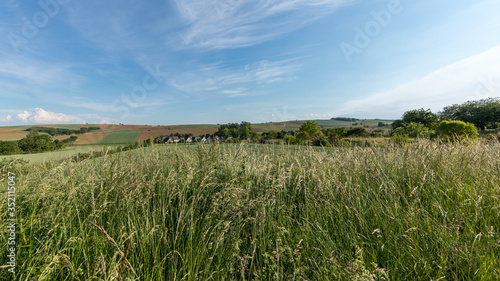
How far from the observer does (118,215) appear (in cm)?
244

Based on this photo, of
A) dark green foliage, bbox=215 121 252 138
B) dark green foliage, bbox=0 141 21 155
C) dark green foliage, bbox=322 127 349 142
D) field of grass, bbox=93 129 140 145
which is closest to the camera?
field of grass, bbox=93 129 140 145

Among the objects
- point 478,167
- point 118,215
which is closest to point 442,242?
point 478,167

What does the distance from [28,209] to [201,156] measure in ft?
8.38

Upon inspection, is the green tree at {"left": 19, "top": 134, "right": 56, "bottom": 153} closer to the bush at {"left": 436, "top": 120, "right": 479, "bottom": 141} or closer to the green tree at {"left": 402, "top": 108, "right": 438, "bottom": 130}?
the bush at {"left": 436, "top": 120, "right": 479, "bottom": 141}

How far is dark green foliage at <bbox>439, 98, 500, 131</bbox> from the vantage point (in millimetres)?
46278

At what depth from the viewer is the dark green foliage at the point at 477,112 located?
46.3m

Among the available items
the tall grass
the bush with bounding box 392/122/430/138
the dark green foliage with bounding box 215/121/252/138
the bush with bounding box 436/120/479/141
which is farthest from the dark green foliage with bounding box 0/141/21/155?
the bush with bounding box 392/122/430/138

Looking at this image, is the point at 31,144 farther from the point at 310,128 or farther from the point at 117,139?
the point at 310,128

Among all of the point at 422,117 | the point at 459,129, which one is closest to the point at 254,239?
the point at 459,129

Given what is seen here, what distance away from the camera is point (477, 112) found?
50.0 meters

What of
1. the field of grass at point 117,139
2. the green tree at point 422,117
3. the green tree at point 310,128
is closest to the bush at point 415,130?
the green tree at point 310,128

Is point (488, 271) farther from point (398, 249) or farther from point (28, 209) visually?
point (28, 209)

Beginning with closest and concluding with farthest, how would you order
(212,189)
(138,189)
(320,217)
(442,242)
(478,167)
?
(442,242), (138,189), (320,217), (212,189), (478,167)

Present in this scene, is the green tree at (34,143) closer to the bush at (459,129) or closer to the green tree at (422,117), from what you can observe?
the bush at (459,129)
